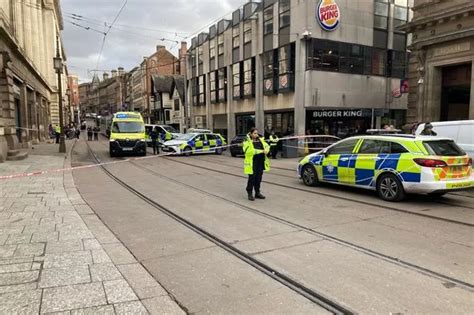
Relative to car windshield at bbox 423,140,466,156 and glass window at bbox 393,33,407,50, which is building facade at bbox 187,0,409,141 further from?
car windshield at bbox 423,140,466,156

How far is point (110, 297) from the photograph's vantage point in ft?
12.3

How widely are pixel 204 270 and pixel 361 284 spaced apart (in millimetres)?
1825

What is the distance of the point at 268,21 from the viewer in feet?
89.4

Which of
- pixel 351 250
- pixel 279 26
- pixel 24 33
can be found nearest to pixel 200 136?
pixel 279 26

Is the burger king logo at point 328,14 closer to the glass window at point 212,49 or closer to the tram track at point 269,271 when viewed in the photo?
the glass window at point 212,49

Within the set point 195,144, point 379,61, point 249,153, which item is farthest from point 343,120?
point 249,153

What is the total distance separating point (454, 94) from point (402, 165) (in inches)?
523

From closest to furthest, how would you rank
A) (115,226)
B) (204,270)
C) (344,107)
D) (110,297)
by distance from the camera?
(110,297) → (204,270) → (115,226) → (344,107)

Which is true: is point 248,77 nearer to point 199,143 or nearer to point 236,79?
point 236,79

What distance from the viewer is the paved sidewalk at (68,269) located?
3.61 meters

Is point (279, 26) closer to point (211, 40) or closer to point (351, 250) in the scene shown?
point (211, 40)

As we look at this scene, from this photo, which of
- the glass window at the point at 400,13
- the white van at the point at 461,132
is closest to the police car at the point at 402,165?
the white van at the point at 461,132

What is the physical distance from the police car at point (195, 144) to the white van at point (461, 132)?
49.2 ft

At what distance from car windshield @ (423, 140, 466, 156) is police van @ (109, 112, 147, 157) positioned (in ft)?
56.2
